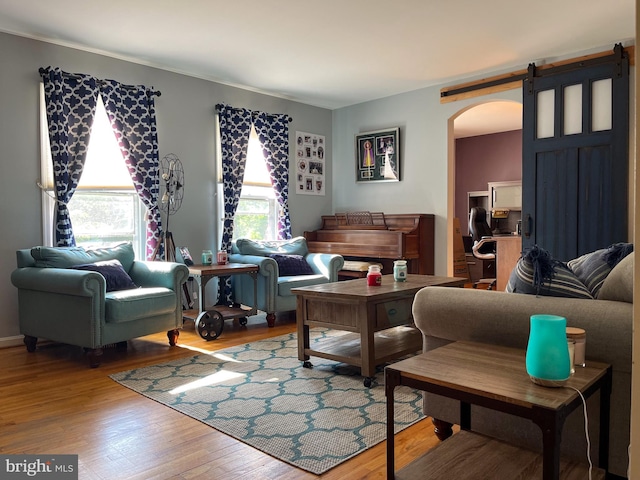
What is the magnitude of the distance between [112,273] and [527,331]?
10.5 feet

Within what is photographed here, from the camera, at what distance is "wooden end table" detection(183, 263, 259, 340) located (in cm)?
438

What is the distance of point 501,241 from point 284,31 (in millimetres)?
3384

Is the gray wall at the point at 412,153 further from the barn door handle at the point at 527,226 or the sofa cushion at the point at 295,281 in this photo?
the sofa cushion at the point at 295,281

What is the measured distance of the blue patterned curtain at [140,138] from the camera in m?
4.82

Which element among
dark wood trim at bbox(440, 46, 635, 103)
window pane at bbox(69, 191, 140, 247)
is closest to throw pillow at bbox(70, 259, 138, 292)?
window pane at bbox(69, 191, 140, 247)

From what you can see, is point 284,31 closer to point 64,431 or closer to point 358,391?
point 358,391

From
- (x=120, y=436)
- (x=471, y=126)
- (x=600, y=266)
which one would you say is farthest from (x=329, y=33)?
(x=471, y=126)

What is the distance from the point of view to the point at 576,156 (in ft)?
15.9

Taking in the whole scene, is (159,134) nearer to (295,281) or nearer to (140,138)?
(140,138)

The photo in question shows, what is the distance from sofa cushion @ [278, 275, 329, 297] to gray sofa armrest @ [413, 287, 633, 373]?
8.95ft

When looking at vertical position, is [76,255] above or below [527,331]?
above

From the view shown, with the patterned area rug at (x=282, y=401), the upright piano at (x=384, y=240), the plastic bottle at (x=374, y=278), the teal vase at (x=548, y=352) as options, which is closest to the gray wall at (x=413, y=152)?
the upright piano at (x=384, y=240)

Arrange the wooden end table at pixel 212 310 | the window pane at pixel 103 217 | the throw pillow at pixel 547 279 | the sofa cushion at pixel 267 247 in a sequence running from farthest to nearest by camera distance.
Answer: the sofa cushion at pixel 267 247
the window pane at pixel 103 217
the wooden end table at pixel 212 310
the throw pillow at pixel 547 279

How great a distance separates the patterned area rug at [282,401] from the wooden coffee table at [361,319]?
138 mm
